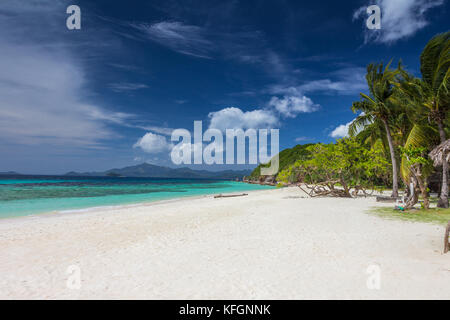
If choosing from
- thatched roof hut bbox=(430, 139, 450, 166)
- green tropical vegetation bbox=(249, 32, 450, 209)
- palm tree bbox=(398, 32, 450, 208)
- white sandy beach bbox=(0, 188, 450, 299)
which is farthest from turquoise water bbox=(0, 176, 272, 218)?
palm tree bbox=(398, 32, 450, 208)

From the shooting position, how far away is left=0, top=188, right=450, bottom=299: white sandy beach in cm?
355

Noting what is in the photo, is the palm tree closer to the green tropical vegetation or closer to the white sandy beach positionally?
the green tropical vegetation

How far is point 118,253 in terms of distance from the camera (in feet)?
18.0

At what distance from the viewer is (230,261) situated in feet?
15.6

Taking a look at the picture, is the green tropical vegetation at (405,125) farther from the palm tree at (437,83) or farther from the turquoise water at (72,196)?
the turquoise water at (72,196)

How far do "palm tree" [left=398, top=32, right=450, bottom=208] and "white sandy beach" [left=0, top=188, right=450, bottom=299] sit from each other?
6407 millimetres

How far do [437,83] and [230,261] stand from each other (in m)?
13.2

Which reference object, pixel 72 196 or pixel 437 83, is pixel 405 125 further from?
pixel 72 196

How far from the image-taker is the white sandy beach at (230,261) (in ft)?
11.6

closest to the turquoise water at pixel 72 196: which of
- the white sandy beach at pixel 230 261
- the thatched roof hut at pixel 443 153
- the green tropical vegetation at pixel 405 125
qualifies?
the white sandy beach at pixel 230 261

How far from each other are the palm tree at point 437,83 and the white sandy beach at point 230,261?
252 inches

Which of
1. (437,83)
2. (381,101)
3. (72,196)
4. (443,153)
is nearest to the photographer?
(443,153)

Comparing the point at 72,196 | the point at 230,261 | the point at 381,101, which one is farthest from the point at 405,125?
the point at 72,196
